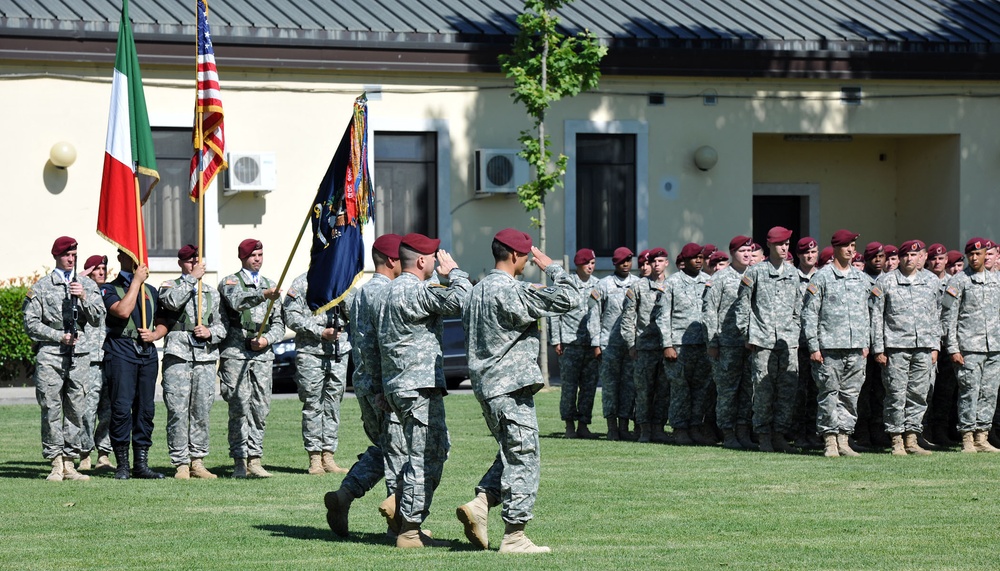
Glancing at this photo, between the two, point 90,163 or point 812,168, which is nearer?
point 90,163

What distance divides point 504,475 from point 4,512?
440 cm

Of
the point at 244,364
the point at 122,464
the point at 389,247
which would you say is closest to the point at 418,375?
the point at 389,247

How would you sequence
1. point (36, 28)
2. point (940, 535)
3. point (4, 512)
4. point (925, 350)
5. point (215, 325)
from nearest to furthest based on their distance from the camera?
point (940, 535) → point (4, 512) → point (215, 325) → point (925, 350) → point (36, 28)

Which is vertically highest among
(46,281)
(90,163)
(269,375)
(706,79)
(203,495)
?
(706,79)

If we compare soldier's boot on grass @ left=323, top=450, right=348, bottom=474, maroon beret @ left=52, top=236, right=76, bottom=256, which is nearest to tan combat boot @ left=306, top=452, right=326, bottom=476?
soldier's boot on grass @ left=323, top=450, right=348, bottom=474

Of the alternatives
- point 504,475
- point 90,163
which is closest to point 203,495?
point 504,475

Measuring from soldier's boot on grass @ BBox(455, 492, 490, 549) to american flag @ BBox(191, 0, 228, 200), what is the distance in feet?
18.9

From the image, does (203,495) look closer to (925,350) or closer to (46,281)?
(46,281)

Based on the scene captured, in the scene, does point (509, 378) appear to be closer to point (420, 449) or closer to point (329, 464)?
point (420, 449)

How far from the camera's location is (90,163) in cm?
2473

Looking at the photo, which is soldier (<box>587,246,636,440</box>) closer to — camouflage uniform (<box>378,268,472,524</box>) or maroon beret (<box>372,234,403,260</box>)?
maroon beret (<box>372,234,403,260</box>)

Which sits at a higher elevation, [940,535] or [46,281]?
[46,281]

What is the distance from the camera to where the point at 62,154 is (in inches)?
955

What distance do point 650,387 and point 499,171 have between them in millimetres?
10725
